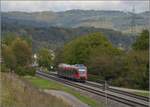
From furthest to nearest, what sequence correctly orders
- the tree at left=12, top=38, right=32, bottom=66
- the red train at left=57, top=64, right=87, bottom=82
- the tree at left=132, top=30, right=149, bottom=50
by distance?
the tree at left=12, top=38, right=32, bottom=66, the tree at left=132, top=30, right=149, bottom=50, the red train at left=57, top=64, right=87, bottom=82

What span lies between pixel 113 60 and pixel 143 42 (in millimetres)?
6463

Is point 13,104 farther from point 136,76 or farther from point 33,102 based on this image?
point 136,76

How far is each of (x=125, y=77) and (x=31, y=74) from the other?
15650 millimetres

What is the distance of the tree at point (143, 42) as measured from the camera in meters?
69.9

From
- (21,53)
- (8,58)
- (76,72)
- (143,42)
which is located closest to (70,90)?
(76,72)

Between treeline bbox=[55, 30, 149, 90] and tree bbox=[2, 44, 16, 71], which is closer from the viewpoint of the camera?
treeline bbox=[55, 30, 149, 90]

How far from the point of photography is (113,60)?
67.6m

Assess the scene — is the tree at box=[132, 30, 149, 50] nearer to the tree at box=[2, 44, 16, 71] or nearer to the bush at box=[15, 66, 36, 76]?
the bush at box=[15, 66, 36, 76]

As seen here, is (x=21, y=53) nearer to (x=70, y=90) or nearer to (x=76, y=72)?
(x=76, y=72)

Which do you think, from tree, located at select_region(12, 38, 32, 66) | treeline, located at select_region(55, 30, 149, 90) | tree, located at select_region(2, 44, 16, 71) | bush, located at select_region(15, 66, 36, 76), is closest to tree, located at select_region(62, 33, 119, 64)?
treeline, located at select_region(55, 30, 149, 90)

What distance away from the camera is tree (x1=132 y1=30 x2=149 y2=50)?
2753 inches

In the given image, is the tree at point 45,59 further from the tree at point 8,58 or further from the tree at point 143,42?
the tree at point 143,42

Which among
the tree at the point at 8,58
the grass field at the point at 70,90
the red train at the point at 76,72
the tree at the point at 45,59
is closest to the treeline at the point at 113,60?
the red train at the point at 76,72

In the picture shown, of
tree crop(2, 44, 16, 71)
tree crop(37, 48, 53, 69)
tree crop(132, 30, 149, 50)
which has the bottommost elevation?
tree crop(37, 48, 53, 69)
